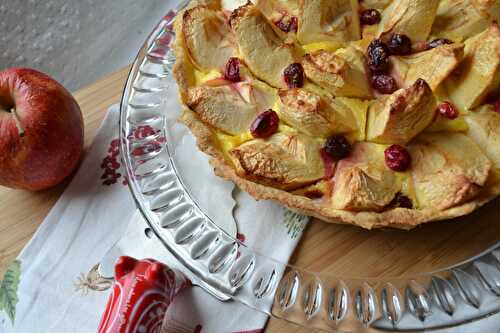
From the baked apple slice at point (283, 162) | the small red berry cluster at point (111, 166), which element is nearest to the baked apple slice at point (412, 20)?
the baked apple slice at point (283, 162)

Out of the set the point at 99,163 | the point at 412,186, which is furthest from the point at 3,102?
the point at 412,186

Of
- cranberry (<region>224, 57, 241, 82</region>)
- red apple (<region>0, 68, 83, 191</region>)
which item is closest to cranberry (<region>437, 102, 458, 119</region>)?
cranberry (<region>224, 57, 241, 82</region>)

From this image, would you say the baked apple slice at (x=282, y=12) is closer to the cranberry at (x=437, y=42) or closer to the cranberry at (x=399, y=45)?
the cranberry at (x=399, y=45)

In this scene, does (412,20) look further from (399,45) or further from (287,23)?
(287,23)

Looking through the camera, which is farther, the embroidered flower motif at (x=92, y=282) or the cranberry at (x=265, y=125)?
the embroidered flower motif at (x=92, y=282)

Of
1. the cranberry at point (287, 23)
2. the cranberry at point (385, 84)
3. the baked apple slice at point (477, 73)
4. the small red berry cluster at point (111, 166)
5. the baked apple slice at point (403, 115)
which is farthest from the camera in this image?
the small red berry cluster at point (111, 166)

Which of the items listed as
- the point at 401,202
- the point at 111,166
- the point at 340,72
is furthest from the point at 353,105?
the point at 111,166
